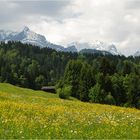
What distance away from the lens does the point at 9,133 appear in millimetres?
17156

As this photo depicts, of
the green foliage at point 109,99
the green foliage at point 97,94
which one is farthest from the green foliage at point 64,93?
the green foliage at point 109,99

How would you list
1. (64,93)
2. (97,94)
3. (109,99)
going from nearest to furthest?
(64,93) < (109,99) < (97,94)

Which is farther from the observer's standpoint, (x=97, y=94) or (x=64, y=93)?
(x=97, y=94)

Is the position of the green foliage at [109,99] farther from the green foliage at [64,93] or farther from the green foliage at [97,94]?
the green foliage at [64,93]

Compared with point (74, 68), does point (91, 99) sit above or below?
below

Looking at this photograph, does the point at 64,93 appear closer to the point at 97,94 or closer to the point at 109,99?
the point at 97,94

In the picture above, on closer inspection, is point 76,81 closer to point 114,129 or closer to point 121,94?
point 121,94

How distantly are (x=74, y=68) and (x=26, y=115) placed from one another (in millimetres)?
106620

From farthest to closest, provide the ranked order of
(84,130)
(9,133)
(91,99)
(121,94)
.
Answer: (121,94) → (91,99) → (84,130) → (9,133)

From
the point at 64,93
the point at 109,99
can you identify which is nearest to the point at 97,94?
the point at 109,99

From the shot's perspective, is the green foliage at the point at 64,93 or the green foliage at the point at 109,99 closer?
the green foliage at the point at 64,93

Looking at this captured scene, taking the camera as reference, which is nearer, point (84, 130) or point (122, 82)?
point (84, 130)

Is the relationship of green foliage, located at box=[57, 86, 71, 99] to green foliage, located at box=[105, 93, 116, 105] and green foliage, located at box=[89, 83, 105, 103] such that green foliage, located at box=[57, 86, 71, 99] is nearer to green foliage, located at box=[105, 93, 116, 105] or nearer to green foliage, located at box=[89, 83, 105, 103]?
green foliage, located at box=[89, 83, 105, 103]

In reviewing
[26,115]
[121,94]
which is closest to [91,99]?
[121,94]
